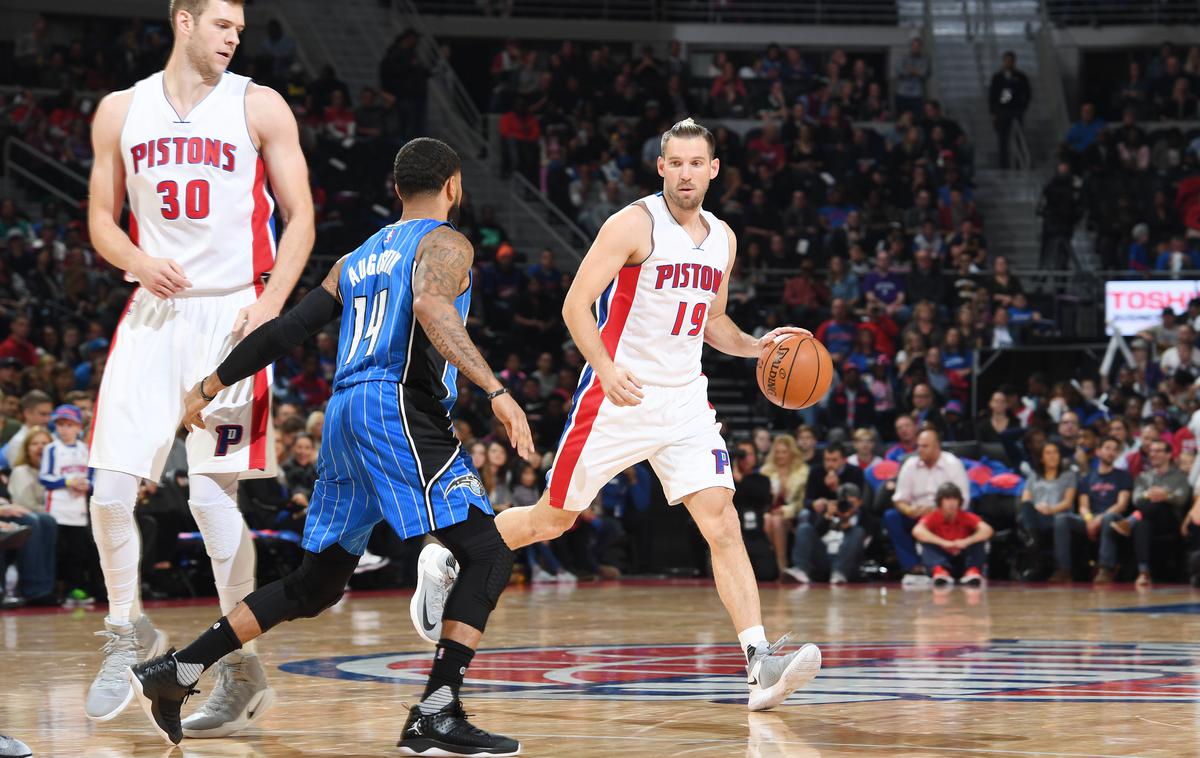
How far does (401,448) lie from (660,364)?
1.73 m

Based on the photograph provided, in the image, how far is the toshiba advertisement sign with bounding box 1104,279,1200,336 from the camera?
1794 cm

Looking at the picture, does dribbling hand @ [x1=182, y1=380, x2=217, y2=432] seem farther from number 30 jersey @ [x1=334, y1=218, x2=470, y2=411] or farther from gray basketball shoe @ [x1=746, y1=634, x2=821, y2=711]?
gray basketball shoe @ [x1=746, y1=634, x2=821, y2=711]

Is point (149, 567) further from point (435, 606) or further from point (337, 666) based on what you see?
point (435, 606)

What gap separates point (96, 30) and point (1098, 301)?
15.2 m

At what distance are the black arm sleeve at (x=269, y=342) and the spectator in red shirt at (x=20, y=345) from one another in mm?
11188

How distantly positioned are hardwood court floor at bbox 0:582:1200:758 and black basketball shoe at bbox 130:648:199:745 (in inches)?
3.2

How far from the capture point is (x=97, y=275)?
17156 mm

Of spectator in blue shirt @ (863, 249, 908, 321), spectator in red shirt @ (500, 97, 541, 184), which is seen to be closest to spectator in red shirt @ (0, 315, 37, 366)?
spectator in red shirt @ (500, 97, 541, 184)

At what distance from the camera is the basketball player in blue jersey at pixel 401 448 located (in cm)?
469

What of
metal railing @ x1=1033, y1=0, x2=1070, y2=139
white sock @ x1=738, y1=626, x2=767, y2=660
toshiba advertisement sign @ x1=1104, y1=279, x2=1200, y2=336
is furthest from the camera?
metal railing @ x1=1033, y1=0, x2=1070, y2=139

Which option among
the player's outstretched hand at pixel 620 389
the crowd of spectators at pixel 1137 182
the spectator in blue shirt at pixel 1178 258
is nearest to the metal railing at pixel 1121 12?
the crowd of spectators at pixel 1137 182

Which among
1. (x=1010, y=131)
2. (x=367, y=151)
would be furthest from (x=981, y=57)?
(x=367, y=151)

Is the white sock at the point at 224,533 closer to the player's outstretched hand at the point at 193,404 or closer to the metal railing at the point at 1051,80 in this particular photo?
the player's outstretched hand at the point at 193,404

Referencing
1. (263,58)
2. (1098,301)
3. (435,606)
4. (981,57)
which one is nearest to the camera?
(435,606)
